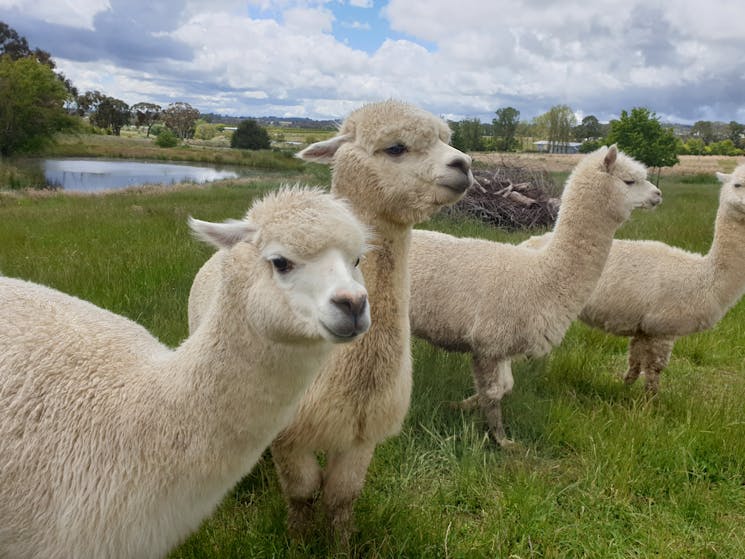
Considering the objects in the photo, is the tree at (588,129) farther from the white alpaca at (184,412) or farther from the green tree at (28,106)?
the white alpaca at (184,412)

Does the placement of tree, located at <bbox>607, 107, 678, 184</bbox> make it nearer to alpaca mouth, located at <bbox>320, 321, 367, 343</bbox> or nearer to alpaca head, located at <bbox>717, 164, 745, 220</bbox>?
alpaca head, located at <bbox>717, 164, 745, 220</bbox>

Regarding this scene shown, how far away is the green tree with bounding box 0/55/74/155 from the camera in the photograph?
45697 millimetres

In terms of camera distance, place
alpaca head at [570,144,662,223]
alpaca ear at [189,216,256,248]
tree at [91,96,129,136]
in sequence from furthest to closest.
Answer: tree at [91,96,129,136] → alpaca head at [570,144,662,223] → alpaca ear at [189,216,256,248]

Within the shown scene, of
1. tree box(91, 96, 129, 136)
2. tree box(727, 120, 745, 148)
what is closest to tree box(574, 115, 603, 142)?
tree box(727, 120, 745, 148)

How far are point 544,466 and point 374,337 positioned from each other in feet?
6.31

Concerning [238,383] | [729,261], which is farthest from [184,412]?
[729,261]

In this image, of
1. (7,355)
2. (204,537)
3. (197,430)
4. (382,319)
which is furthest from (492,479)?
(7,355)

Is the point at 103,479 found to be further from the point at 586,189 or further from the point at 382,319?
the point at 586,189

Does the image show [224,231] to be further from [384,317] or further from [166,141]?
[166,141]

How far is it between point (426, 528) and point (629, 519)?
4.37ft

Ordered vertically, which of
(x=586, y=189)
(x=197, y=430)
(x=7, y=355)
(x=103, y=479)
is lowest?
(x=103, y=479)

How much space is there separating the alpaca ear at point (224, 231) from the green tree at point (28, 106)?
53224 mm

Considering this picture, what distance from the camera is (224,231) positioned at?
2006mm

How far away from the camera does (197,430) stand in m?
2.04
